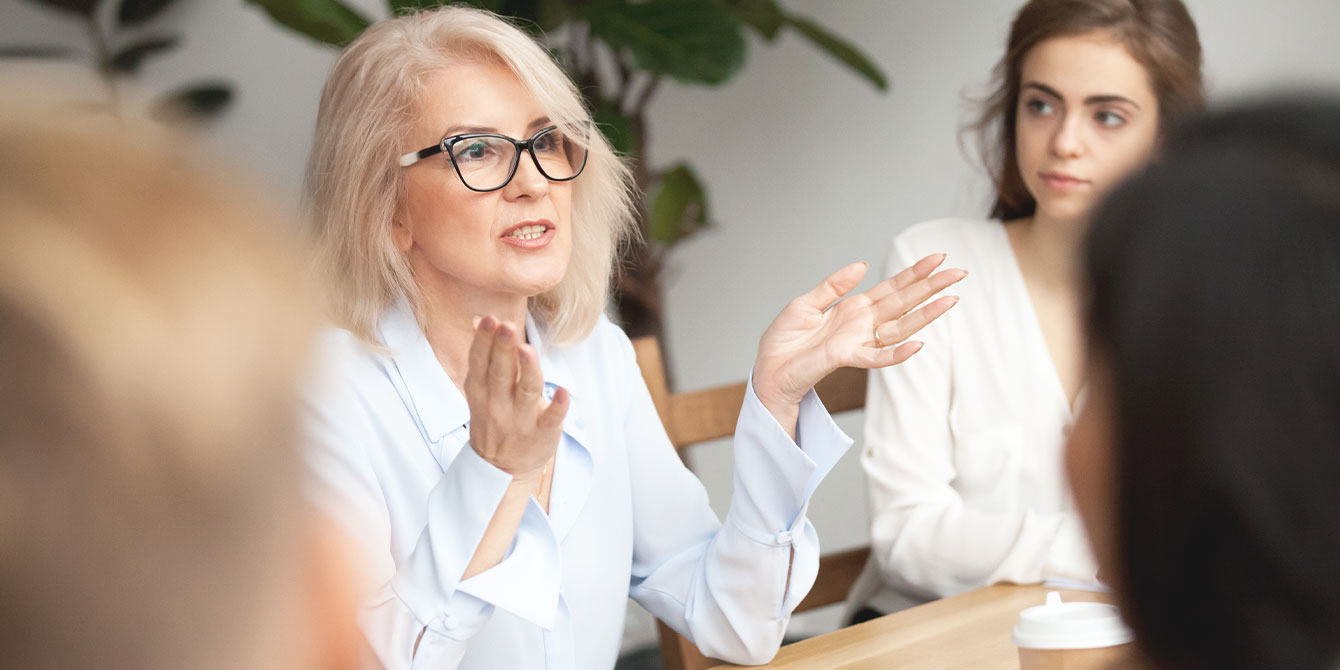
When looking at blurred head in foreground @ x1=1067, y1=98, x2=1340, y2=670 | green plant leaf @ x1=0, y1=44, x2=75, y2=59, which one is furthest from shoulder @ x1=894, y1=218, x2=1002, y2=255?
green plant leaf @ x1=0, y1=44, x2=75, y2=59

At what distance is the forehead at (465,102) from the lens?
1338 millimetres

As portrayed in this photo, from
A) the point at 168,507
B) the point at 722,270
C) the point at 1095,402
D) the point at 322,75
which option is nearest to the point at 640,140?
the point at 722,270

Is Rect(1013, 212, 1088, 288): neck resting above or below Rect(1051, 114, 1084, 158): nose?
below

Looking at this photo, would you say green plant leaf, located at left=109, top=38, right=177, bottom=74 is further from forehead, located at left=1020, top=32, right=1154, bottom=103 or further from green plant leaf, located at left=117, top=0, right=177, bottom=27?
forehead, located at left=1020, top=32, right=1154, bottom=103

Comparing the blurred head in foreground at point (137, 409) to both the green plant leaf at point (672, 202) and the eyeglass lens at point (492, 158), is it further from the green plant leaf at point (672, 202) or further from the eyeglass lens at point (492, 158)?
the green plant leaf at point (672, 202)

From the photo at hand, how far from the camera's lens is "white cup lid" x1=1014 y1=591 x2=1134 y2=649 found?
0.88 meters

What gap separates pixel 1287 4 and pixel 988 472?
5.40ft

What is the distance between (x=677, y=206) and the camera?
261cm

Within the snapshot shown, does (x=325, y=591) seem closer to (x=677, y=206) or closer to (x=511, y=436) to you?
(x=511, y=436)

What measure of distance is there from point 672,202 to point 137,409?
230cm

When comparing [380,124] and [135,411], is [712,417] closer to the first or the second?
[380,124]

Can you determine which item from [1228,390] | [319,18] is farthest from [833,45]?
[1228,390]

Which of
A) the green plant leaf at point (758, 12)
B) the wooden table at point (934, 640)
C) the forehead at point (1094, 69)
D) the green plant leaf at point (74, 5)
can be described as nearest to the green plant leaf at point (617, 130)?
the green plant leaf at point (758, 12)

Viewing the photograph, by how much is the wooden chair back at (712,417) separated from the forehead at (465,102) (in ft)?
1.29
